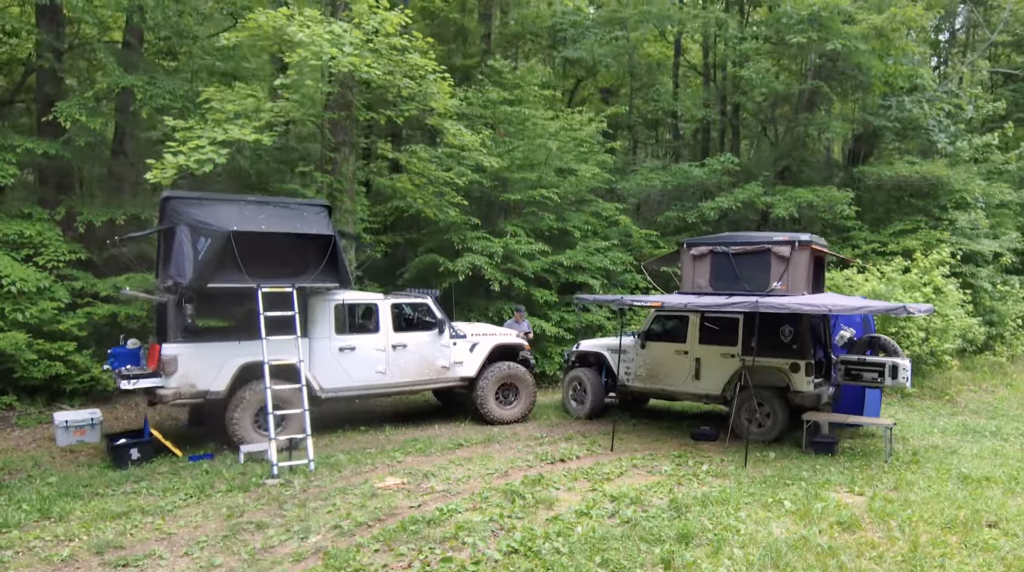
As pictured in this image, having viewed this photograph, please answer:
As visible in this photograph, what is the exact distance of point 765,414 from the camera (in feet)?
26.9

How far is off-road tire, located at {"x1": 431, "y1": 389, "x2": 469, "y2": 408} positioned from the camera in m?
10.1

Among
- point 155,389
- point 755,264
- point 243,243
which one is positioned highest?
point 243,243

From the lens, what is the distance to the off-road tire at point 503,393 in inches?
357

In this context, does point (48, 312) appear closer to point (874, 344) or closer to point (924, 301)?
point (874, 344)

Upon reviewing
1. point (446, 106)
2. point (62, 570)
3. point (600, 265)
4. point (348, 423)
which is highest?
point (446, 106)

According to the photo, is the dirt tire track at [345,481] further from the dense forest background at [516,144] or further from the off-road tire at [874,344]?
the dense forest background at [516,144]

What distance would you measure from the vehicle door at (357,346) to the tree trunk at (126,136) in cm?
473

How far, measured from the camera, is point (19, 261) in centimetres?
934

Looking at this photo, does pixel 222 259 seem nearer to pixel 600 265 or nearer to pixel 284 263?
pixel 284 263

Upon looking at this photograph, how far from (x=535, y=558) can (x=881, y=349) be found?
251 inches

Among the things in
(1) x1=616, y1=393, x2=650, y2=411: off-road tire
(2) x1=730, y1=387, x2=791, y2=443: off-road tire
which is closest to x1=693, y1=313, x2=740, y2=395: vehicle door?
(2) x1=730, y1=387, x2=791, y2=443: off-road tire

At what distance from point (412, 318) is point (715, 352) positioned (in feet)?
12.6

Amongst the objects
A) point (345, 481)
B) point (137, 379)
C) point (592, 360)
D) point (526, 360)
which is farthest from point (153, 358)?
point (592, 360)

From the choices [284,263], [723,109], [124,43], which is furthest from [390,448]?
[723,109]
